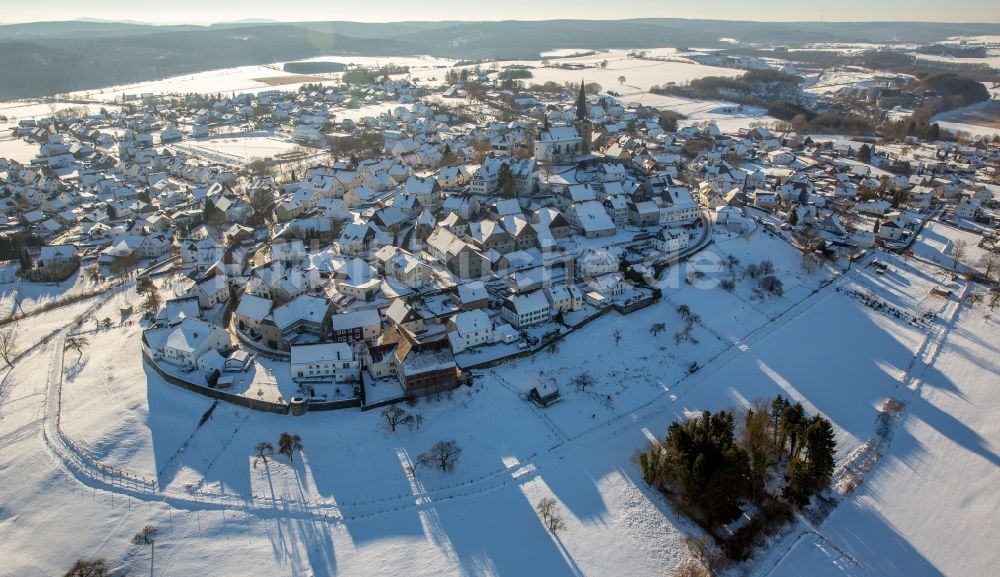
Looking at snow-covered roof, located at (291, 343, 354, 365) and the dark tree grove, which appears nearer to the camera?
the dark tree grove

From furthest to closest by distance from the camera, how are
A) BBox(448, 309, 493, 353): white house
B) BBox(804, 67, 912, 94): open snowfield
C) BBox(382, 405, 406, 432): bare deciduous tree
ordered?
1. BBox(804, 67, 912, 94): open snowfield
2. BBox(448, 309, 493, 353): white house
3. BBox(382, 405, 406, 432): bare deciduous tree

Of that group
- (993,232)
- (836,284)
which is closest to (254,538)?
(836,284)

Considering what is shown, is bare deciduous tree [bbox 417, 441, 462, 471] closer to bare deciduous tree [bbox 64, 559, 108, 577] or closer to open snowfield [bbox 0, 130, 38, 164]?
bare deciduous tree [bbox 64, 559, 108, 577]

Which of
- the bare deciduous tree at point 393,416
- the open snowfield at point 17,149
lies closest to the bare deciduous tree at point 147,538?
the bare deciduous tree at point 393,416

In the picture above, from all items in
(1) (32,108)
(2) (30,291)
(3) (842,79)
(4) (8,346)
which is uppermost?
(3) (842,79)

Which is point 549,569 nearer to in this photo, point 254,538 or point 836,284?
point 254,538


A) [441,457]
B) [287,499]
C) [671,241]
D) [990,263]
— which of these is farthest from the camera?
[671,241]

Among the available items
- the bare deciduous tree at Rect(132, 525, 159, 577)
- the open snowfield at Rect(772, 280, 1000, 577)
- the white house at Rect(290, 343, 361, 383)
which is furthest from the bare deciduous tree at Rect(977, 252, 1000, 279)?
the bare deciduous tree at Rect(132, 525, 159, 577)

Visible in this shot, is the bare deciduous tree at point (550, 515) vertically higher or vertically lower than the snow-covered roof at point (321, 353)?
lower

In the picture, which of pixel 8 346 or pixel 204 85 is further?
pixel 204 85

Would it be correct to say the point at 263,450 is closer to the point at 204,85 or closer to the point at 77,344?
the point at 77,344

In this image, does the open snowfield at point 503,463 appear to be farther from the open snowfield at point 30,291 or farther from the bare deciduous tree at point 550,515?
the open snowfield at point 30,291

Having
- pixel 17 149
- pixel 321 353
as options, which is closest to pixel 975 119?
pixel 321 353
